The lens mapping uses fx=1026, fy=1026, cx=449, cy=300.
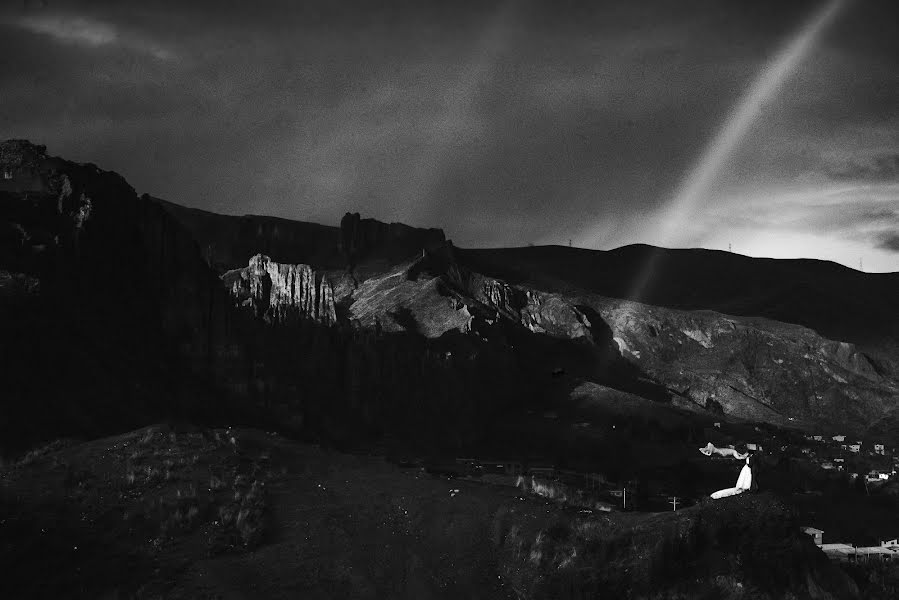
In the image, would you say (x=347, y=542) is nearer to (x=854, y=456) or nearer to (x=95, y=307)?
(x=95, y=307)

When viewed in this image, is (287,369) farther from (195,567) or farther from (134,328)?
(195,567)

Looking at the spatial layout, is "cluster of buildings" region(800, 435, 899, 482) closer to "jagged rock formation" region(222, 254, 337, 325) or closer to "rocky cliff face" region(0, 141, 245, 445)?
"jagged rock formation" region(222, 254, 337, 325)

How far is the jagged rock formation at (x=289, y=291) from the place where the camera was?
555 ft

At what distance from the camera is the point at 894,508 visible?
385 feet

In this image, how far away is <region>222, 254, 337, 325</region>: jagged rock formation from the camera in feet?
555

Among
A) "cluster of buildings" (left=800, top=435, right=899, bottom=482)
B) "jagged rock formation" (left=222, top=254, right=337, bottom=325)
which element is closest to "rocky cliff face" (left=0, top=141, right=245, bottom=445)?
"jagged rock formation" (left=222, top=254, right=337, bottom=325)

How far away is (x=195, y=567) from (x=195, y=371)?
8357 centimetres

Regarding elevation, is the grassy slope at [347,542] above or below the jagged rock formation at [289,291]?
below

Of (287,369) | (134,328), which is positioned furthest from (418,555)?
(287,369)

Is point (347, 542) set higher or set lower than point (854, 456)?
higher

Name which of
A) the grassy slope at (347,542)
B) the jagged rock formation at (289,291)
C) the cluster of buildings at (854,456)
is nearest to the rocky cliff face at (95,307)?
the grassy slope at (347,542)

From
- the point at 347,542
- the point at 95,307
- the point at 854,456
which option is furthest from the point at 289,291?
the point at 347,542

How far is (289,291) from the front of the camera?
17600 centimetres

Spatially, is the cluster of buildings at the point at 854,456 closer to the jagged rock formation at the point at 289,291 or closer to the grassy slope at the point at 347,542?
the jagged rock formation at the point at 289,291
